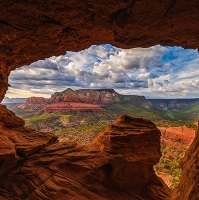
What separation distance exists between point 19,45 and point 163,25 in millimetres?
11495

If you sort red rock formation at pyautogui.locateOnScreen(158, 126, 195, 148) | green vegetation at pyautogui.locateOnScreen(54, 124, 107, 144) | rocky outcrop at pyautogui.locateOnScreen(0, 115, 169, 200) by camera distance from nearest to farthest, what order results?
rocky outcrop at pyautogui.locateOnScreen(0, 115, 169, 200)
red rock formation at pyautogui.locateOnScreen(158, 126, 195, 148)
green vegetation at pyautogui.locateOnScreen(54, 124, 107, 144)

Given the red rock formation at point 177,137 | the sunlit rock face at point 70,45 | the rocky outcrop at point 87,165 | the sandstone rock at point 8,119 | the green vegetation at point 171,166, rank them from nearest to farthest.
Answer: the sunlit rock face at point 70,45
the rocky outcrop at point 87,165
the sandstone rock at point 8,119
the green vegetation at point 171,166
the red rock formation at point 177,137

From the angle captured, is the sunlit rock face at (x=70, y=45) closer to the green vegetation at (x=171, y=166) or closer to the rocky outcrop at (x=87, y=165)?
the rocky outcrop at (x=87, y=165)

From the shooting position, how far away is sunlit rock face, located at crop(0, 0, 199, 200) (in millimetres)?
10273

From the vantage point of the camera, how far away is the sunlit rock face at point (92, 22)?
32.6 ft

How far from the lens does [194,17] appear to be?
10.5 m

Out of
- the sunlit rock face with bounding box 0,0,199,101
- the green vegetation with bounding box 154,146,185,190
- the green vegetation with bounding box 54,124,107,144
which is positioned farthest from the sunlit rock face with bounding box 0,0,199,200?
the green vegetation with bounding box 54,124,107,144

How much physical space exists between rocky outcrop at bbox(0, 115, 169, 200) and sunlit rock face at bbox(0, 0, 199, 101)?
29.9ft

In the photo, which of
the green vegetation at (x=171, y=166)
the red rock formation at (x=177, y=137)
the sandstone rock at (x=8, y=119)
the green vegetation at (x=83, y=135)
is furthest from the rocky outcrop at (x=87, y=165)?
the red rock formation at (x=177, y=137)

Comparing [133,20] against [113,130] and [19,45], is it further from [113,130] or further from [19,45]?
[113,130]

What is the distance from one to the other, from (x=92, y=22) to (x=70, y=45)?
5067 millimetres

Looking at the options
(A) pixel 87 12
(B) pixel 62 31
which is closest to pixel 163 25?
(A) pixel 87 12

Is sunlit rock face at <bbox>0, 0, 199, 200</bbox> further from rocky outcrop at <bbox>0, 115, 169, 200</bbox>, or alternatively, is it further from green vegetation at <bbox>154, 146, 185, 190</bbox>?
green vegetation at <bbox>154, 146, 185, 190</bbox>

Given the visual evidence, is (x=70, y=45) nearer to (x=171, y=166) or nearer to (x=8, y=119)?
(x=8, y=119)
